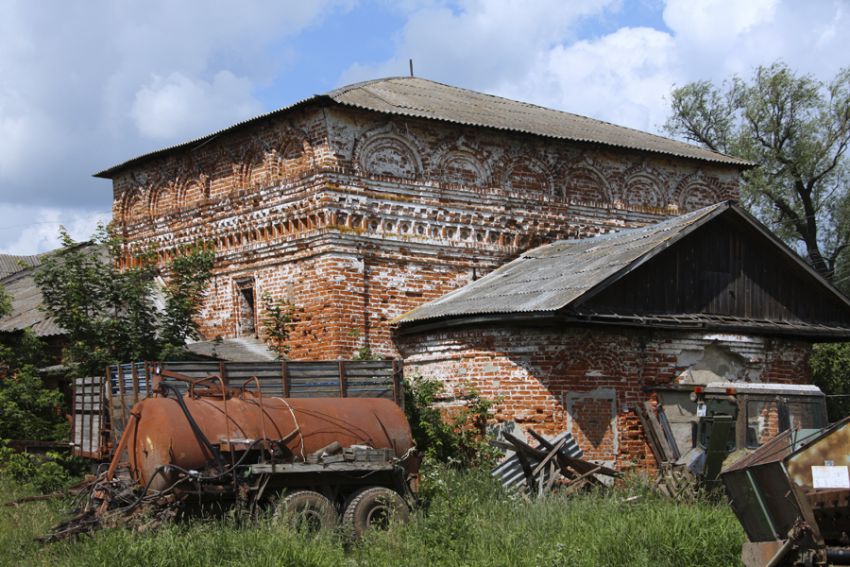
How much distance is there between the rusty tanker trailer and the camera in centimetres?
1088

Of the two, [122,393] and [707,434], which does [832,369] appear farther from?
[122,393]

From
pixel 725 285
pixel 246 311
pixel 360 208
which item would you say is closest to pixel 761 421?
pixel 725 285

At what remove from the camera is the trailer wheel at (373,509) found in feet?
37.8

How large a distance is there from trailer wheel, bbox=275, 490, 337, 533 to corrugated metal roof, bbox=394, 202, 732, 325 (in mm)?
4610

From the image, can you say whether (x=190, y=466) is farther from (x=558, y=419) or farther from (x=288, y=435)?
(x=558, y=419)

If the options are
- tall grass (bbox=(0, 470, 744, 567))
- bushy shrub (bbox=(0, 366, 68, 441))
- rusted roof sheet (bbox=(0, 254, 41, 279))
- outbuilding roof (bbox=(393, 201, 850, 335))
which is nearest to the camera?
tall grass (bbox=(0, 470, 744, 567))

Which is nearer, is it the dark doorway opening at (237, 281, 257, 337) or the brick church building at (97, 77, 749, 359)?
the brick church building at (97, 77, 749, 359)

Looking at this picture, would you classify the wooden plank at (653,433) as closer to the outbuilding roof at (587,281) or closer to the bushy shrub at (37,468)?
the outbuilding roof at (587,281)

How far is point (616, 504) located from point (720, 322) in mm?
5890

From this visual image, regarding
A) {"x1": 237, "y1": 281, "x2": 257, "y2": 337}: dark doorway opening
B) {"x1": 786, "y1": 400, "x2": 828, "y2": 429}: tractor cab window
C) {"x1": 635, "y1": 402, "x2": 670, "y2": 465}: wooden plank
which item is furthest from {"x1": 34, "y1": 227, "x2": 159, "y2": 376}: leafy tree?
{"x1": 786, "y1": 400, "x2": 828, "y2": 429}: tractor cab window

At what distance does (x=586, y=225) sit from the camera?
2062 cm

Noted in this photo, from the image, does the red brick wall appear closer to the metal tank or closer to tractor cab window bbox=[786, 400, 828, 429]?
the metal tank

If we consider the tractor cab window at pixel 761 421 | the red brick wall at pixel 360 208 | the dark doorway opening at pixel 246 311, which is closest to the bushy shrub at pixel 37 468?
the red brick wall at pixel 360 208

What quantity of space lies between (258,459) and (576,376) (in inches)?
228
